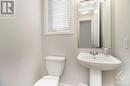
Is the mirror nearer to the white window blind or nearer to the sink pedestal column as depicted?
the white window blind

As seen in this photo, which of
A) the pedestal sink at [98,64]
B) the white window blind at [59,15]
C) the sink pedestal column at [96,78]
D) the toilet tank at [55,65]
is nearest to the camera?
the pedestal sink at [98,64]

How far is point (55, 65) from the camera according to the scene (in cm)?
226

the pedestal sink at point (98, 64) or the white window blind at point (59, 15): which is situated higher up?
the white window blind at point (59, 15)

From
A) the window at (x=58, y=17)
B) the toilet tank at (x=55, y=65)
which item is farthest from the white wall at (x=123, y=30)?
the toilet tank at (x=55, y=65)

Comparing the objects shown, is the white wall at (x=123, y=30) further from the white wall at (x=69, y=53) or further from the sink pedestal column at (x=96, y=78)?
the white wall at (x=69, y=53)

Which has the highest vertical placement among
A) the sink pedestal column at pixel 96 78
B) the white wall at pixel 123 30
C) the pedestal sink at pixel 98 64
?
the white wall at pixel 123 30

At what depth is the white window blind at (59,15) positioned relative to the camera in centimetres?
239

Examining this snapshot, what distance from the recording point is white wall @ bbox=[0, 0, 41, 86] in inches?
81.1

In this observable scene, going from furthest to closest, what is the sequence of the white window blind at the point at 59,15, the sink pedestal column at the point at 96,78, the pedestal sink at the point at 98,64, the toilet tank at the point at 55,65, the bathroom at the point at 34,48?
1. the white window blind at the point at 59,15
2. the toilet tank at the point at 55,65
3. the bathroom at the point at 34,48
4. the sink pedestal column at the point at 96,78
5. the pedestal sink at the point at 98,64

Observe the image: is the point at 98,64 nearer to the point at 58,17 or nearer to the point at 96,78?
the point at 96,78

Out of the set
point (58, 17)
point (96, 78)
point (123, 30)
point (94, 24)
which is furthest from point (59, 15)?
point (96, 78)

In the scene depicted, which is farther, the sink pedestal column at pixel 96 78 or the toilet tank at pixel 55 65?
the toilet tank at pixel 55 65

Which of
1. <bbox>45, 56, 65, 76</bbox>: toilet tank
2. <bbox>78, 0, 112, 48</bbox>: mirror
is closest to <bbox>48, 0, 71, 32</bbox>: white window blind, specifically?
<bbox>78, 0, 112, 48</bbox>: mirror

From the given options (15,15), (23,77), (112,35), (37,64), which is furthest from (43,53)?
(112,35)
